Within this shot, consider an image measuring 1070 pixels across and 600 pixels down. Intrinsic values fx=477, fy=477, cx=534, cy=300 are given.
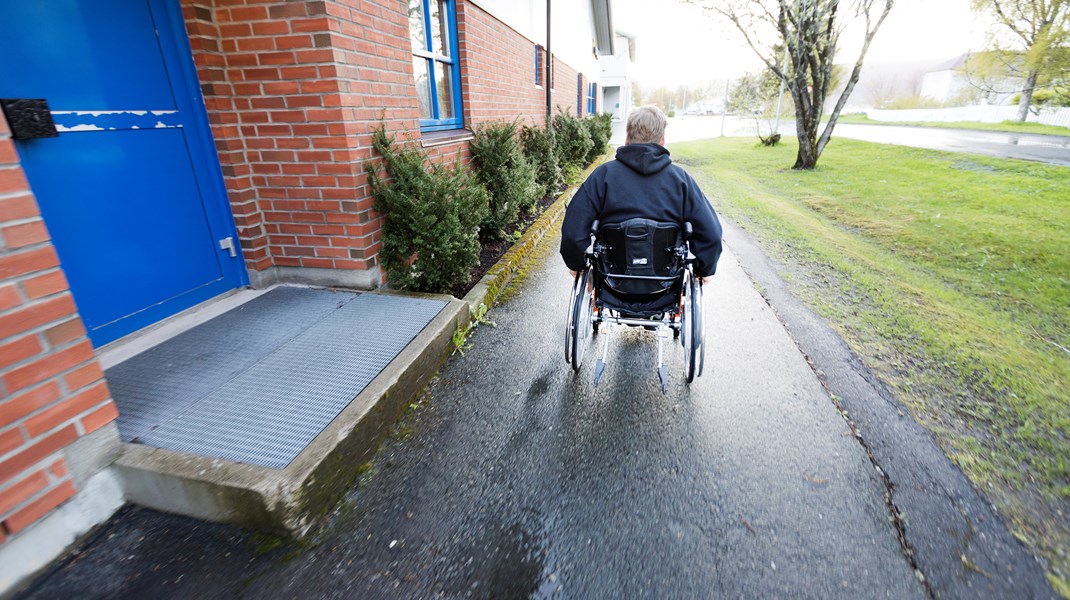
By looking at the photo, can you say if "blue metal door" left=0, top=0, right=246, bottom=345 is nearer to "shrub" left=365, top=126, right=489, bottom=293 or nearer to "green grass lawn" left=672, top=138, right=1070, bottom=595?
"shrub" left=365, top=126, right=489, bottom=293

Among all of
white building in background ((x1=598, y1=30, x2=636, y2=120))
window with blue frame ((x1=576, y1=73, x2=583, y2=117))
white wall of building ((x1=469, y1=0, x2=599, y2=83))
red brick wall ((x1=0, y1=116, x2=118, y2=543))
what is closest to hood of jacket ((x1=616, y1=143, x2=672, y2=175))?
red brick wall ((x1=0, y1=116, x2=118, y2=543))

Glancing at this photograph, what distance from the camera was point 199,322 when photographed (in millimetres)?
2996

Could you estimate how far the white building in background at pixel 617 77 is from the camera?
31.8 metres

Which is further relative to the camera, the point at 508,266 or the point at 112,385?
the point at 508,266

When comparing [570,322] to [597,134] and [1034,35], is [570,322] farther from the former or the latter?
[1034,35]

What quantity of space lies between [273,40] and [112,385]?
2.25 metres

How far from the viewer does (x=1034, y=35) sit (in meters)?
18.6

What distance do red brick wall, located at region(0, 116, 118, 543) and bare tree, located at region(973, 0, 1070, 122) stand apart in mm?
17626

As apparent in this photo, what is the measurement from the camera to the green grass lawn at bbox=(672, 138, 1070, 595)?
2.25m

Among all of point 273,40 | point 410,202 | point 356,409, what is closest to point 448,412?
point 356,409

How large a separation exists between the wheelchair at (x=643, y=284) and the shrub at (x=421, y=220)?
1.17 meters

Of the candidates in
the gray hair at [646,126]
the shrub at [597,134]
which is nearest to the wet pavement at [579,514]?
the gray hair at [646,126]

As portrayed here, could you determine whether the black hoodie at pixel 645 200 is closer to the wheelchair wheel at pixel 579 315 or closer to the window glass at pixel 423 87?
the wheelchair wheel at pixel 579 315

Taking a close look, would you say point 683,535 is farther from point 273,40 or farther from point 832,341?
point 273,40
